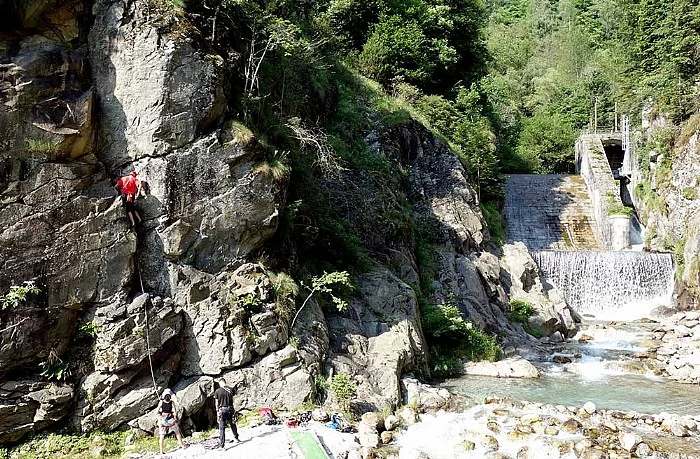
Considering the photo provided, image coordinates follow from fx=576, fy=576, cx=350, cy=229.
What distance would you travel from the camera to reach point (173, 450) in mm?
10922

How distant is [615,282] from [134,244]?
21.5m

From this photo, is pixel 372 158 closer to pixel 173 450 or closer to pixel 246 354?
pixel 246 354

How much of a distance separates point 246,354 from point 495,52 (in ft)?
189

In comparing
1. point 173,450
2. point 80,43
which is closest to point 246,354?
point 173,450

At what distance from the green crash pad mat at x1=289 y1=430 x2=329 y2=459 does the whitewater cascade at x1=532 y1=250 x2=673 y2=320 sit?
18468mm

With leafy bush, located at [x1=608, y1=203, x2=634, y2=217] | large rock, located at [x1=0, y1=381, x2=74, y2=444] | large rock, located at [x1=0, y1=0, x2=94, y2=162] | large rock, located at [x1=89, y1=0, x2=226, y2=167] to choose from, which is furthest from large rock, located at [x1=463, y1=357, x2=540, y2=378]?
leafy bush, located at [x1=608, y1=203, x2=634, y2=217]

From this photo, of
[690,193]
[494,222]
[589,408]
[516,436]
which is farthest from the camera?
[494,222]

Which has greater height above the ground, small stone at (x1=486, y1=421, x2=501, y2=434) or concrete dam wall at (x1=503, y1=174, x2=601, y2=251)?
concrete dam wall at (x1=503, y1=174, x2=601, y2=251)

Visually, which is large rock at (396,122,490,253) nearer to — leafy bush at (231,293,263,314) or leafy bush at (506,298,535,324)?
leafy bush at (506,298,535,324)

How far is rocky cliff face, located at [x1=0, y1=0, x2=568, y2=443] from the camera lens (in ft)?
Answer: 37.1

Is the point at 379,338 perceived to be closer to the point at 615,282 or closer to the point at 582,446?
the point at 582,446

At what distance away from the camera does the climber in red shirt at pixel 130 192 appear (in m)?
12.2

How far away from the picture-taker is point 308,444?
34.9 feet

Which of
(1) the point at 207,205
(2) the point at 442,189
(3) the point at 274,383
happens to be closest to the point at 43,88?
(1) the point at 207,205
